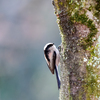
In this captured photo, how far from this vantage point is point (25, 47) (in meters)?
10.2

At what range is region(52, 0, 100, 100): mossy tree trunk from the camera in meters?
1.40

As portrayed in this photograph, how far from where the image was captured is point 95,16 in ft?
4.61

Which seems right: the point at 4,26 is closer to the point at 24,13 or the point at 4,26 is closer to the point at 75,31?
the point at 24,13

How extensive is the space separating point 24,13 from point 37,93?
13.6 ft

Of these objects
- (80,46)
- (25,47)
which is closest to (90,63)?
(80,46)

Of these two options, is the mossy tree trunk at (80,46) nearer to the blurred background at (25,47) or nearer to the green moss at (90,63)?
the green moss at (90,63)

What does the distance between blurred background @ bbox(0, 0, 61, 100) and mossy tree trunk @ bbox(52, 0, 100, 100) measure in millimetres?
8116

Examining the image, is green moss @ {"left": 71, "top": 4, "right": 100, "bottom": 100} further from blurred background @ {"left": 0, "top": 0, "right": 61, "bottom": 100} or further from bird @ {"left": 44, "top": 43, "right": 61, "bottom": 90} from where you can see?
blurred background @ {"left": 0, "top": 0, "right": 61, "bottom": 100}

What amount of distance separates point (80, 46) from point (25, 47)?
885 centimetres

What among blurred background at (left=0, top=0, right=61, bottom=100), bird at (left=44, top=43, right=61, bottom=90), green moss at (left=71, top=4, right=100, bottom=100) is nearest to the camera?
green moss at (left=71, top=4, right=100, bottom=100)

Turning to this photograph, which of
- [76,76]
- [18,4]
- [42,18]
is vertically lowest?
[76,76]

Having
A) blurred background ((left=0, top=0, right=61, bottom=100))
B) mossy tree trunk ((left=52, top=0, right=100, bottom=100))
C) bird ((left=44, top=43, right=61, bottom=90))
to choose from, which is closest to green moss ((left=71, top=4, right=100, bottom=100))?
mossy tree trunk ((left=52, top=0, right=100, bottom=100))

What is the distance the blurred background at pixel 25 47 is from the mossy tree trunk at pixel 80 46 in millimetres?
8116

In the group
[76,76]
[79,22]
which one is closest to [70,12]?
[79,22]
